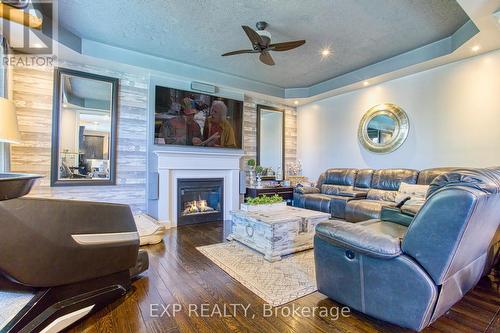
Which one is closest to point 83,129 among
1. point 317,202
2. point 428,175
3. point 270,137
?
point 270,137

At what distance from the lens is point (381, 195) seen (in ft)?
13.7

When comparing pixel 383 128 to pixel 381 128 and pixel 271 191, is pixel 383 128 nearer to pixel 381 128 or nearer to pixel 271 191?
pixel 381 128

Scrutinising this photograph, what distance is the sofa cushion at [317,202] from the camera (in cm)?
441

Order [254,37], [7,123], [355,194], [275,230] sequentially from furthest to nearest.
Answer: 1. [355,194]
2. [254,37]
3. [275,230]
4. [7,123]

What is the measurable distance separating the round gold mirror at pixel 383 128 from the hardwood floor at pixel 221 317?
2.60 m

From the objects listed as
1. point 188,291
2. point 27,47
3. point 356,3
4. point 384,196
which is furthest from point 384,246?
point 27,47

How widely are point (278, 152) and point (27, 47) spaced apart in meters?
4.74

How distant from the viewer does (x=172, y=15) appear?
→ 9.69 ft

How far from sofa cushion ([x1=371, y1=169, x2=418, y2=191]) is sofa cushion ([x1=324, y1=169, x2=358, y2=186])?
0.43m

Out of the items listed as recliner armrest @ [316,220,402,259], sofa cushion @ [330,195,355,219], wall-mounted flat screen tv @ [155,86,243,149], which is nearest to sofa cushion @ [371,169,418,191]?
sofa cushion @ [330,195,355,219]

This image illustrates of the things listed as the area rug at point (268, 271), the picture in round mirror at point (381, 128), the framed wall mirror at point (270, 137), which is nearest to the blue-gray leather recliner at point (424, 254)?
the area rug at point (268, 271)

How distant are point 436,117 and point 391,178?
1166mm

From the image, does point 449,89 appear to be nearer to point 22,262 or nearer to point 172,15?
point 172,15

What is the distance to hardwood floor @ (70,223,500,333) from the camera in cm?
158
